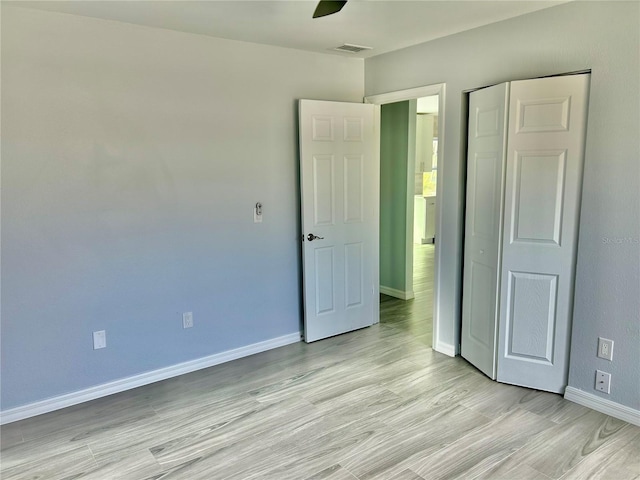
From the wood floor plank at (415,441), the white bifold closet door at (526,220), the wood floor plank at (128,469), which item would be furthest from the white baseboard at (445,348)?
the wood floor plank at (128,469)

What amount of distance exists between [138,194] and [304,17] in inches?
62.9

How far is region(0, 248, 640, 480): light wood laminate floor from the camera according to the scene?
2.35 metres

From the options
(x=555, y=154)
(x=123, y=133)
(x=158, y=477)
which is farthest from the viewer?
(x=123, y=133)

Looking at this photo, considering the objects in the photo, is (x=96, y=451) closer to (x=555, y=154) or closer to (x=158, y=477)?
(x=158, y=477)

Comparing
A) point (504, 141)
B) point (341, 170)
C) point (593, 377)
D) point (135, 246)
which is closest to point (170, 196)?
point (135, 246)

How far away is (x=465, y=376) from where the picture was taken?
11.0ft

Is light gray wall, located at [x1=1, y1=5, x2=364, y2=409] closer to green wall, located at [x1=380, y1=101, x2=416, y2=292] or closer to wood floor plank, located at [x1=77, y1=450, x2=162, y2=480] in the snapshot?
wood floor plank, located at [x1=77, y1=450, x2=162, y2=480]

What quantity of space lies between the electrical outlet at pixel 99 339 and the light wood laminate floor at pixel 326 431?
0.36 m

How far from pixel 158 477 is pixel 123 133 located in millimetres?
2095

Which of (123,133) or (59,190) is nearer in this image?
(59,190)

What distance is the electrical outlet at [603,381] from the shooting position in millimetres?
2773

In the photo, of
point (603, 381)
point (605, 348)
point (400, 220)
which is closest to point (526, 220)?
point (605, 348)

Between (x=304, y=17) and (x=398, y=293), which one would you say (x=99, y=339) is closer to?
(x=304, y=17)

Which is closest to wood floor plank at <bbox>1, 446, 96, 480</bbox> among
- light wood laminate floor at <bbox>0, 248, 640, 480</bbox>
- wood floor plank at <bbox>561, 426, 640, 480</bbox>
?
light wood laminate floor at <bbox>0, 248, 640, 480</bbox>
